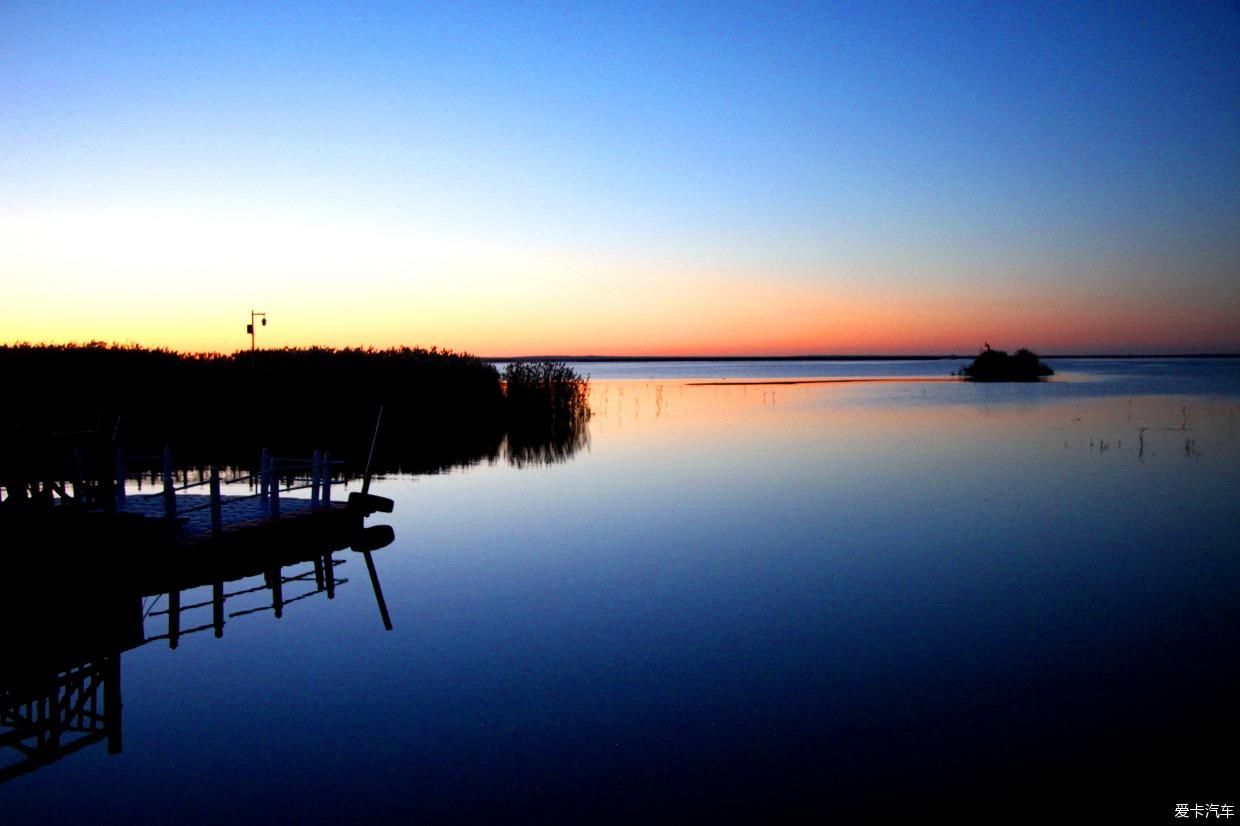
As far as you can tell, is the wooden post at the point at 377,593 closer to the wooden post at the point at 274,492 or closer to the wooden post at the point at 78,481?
the wooden post at the point at 274,492

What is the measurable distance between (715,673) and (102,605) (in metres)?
8.14

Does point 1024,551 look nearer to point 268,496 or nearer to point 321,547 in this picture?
point 321,547

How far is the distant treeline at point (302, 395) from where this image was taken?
4241cm

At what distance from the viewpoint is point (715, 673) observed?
11.3m

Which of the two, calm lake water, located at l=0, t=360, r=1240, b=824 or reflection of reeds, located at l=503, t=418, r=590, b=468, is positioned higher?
reflection of reeds, located at l=503, t=418, r=590, b=468

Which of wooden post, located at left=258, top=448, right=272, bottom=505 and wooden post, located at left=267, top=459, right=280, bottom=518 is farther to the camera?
wooden post, located at left=258, top=448, right=272, bottom=505

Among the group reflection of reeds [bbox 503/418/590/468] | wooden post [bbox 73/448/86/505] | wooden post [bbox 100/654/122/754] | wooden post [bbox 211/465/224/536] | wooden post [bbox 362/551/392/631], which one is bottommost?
wooden post [bbox 362/551/392/631]

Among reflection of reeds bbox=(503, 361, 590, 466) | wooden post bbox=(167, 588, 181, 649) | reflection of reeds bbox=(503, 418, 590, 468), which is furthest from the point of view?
reflection of reeds bbox=(503, 361, 590, 466)

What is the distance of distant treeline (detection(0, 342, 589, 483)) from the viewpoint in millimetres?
42406

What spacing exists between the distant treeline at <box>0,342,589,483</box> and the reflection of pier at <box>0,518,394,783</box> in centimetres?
2305

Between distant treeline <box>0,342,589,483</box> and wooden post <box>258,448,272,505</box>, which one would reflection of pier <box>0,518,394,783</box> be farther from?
distant treeline <box>0,342,589,483</box>

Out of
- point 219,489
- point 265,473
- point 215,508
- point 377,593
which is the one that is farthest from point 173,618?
point 265,473

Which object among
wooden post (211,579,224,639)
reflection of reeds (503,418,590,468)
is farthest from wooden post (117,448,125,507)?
reflection of reeds (503,418,590,468)

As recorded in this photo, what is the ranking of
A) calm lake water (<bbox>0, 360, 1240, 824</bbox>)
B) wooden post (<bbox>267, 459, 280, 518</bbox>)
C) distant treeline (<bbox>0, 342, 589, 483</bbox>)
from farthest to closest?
distant treeline (<bbox>0, 342, 589, 483</bbox>), wooden post (<bbox>267, 459, 280, 518</bbox>), calm lake water (<bbox>0, 360, 1240, 824</bbox>)
